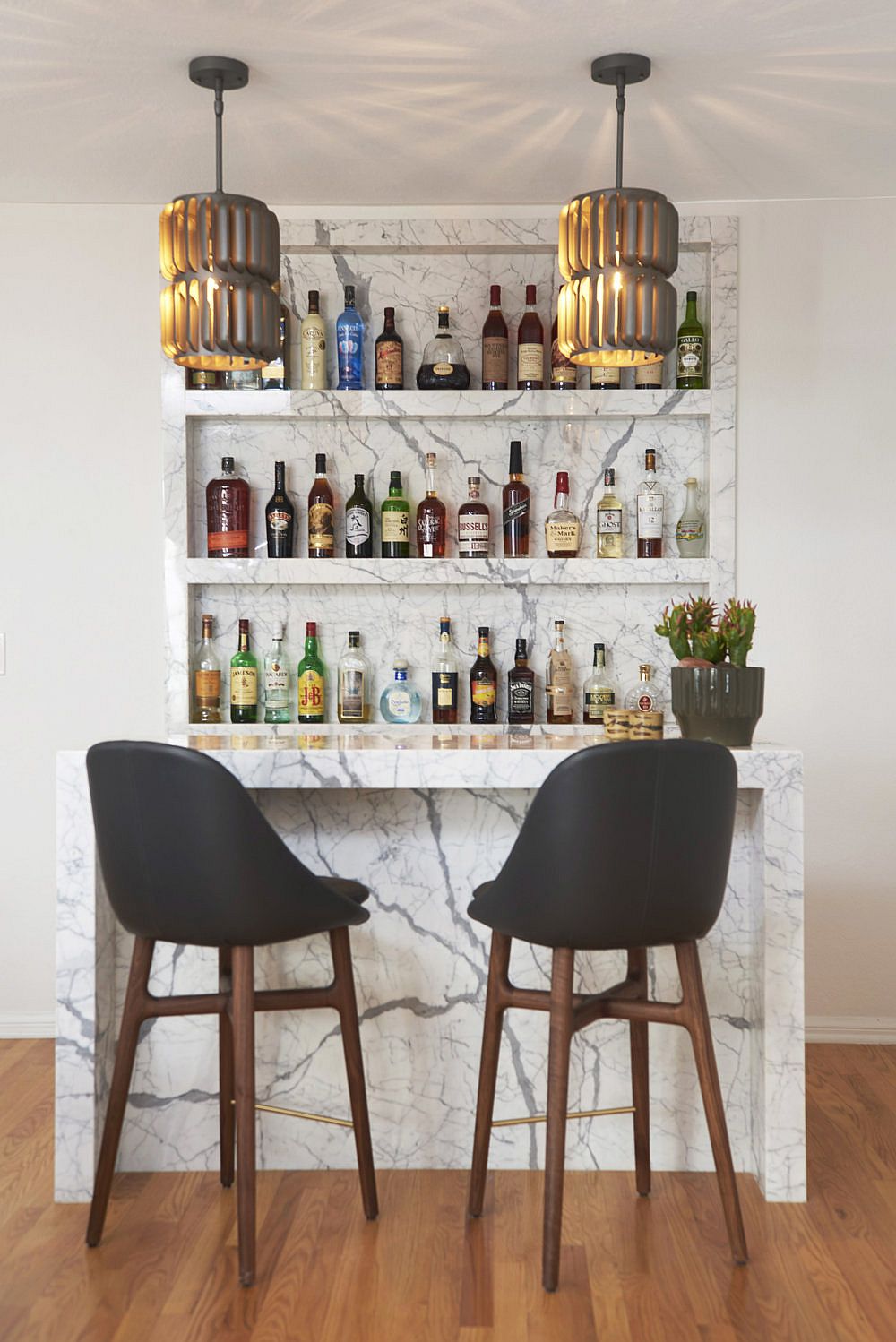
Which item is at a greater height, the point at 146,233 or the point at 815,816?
the point at 146,233

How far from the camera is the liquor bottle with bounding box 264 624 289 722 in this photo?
3512 mm

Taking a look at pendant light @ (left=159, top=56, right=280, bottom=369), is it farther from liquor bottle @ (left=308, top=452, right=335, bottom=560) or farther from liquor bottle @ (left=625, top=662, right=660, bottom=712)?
liquor bottle @ (left=625, top=662, right=660, bottom=712)

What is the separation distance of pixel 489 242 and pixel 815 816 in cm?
188

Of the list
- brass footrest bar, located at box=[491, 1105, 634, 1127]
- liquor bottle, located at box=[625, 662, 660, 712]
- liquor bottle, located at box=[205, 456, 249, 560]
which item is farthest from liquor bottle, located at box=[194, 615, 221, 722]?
brass footrest bar, located at box=[491, 1105, 634, 1127]

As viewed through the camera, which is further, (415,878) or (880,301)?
(880,301)

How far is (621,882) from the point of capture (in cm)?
193

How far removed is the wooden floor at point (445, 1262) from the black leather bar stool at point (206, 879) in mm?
115

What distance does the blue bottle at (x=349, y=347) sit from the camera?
3.49m

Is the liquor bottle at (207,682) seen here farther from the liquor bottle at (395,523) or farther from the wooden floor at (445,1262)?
the wooden floor at (445,1262)

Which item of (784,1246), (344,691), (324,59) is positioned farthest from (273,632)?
(784,1246)

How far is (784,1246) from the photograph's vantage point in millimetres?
2117

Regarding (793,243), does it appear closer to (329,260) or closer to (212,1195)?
(329,260)

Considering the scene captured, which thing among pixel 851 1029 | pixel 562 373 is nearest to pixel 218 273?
pixel 562 373

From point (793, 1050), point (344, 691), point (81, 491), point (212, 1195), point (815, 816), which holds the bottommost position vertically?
point (212, 1195)
